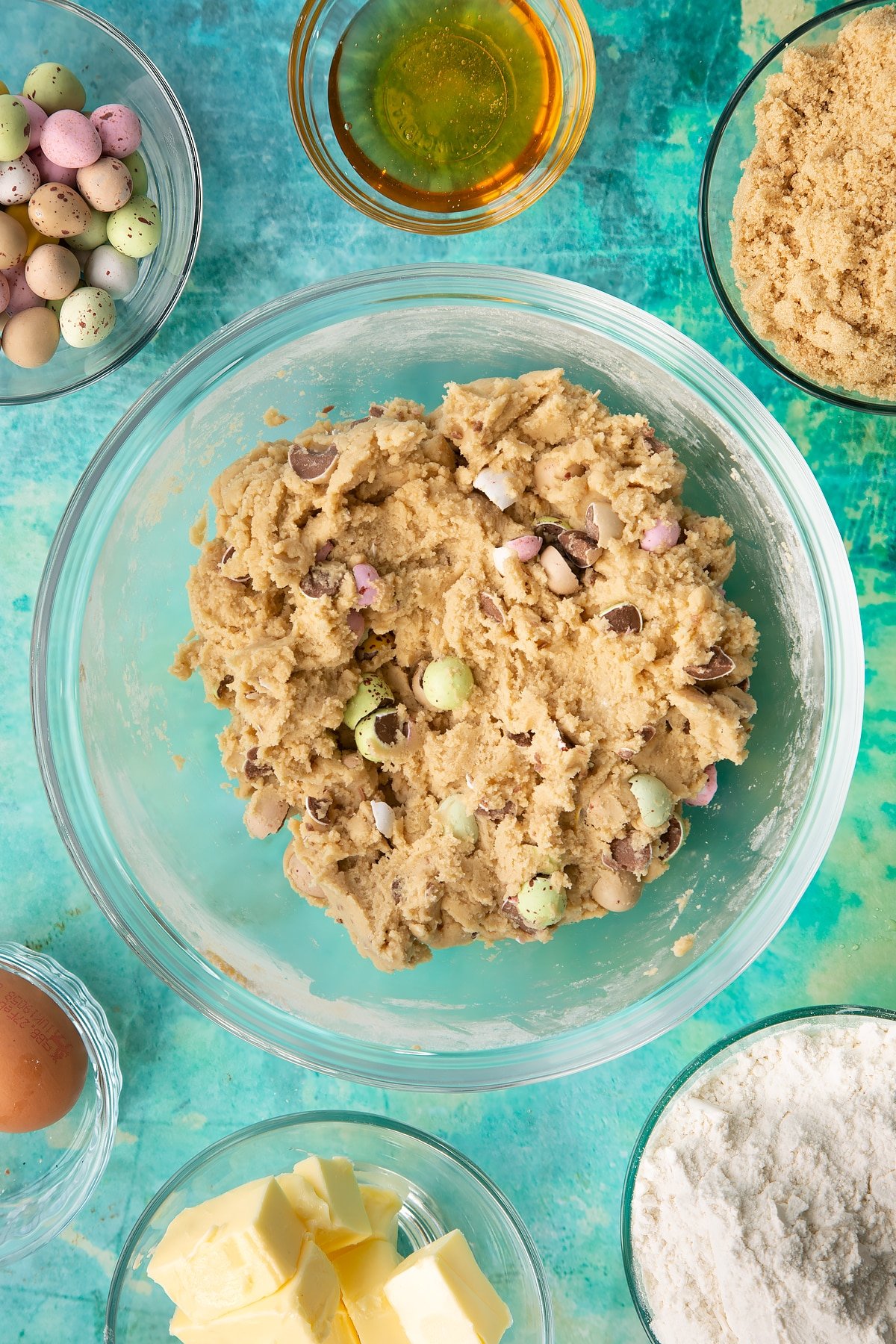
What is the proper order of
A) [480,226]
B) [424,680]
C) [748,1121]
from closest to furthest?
[424,680] → [748,1121] → [480,226]

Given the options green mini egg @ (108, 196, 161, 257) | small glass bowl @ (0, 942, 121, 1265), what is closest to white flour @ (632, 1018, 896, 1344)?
small glass bowl @ (0, 942, 121, 1265)

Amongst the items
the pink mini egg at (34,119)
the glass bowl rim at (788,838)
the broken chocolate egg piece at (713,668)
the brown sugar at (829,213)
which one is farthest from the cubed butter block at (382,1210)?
the pink mini egg at (34,119)

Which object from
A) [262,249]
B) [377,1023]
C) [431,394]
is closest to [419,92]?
[262,249]

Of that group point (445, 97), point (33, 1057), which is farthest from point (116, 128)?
point (33, 1057)

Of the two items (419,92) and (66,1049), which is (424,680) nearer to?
(66,1049)

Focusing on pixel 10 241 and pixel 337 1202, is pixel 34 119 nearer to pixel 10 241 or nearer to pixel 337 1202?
pixel 10 241
